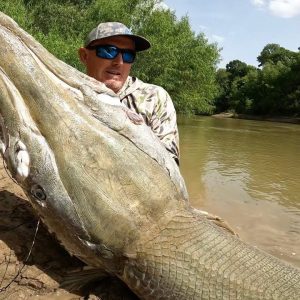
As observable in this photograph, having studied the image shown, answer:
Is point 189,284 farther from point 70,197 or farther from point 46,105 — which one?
point 46,105

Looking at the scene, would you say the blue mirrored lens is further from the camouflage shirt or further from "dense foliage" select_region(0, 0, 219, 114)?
"dense foliage" select_region(0, 0, 219, 114)

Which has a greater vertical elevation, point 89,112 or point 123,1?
point 123,1

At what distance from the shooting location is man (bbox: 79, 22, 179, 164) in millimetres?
3172

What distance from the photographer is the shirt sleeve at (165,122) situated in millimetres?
3062

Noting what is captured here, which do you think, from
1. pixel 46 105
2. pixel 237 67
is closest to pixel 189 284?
pixel 46 105

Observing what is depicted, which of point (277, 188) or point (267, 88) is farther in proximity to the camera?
point (267, 88)

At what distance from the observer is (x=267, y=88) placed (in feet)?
227

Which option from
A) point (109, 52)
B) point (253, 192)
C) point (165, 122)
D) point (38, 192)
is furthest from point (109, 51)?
point (253, 192)

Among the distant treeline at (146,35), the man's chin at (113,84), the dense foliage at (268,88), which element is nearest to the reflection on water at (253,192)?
the man's chin at (113,84)

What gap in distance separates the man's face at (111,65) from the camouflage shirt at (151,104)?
0.38ft

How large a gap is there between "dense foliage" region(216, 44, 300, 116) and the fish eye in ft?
202

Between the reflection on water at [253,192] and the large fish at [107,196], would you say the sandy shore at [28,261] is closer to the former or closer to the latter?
the large fish at [107,196]

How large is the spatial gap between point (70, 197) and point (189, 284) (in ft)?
2.10

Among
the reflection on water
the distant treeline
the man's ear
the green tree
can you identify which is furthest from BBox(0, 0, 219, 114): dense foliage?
the green tree
